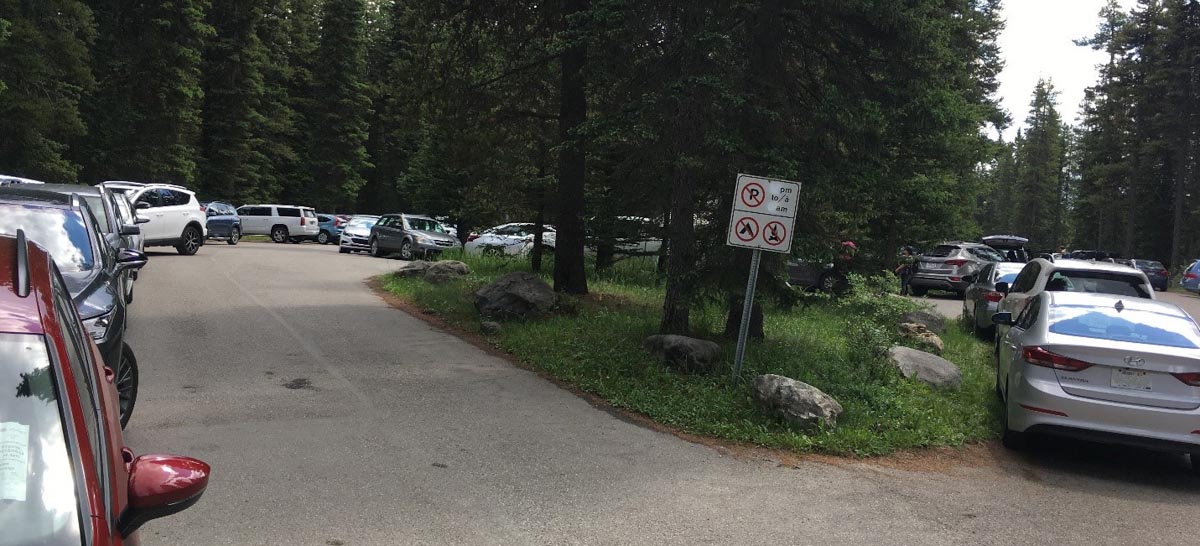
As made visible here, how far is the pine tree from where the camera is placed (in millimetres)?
55875

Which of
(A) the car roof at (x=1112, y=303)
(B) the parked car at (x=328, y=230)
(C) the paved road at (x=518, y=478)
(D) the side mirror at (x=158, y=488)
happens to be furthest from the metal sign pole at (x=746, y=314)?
(B) the parked car at (x=328, y=230)

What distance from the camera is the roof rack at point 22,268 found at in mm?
2623

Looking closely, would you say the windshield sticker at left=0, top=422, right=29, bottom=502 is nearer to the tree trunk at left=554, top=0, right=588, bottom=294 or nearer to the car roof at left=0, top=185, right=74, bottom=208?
the car roof at left=0, top=185, right=74, bottom=208

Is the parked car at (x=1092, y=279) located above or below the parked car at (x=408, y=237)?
above

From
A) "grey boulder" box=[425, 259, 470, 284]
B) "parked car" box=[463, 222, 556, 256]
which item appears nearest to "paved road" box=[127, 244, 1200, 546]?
"grey boulder" box=[425, 259, 470, 284]

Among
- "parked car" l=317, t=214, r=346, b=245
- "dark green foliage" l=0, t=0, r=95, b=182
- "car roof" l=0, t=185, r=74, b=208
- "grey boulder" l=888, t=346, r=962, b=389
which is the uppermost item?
"dark green foliage" l=0, t=0, r=95, b=182

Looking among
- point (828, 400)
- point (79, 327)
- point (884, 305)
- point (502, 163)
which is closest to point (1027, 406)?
point (828, 400)

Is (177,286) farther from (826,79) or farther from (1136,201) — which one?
(1136,201)

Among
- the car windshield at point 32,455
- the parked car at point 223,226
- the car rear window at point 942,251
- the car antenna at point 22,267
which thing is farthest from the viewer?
the parked car at point 223,226

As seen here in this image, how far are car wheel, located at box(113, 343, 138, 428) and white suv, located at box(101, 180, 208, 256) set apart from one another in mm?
17347

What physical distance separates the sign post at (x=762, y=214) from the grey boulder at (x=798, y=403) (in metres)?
0.92

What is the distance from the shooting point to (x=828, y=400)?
859cm

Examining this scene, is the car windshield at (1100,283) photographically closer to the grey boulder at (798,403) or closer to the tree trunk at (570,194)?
the grey boulder at (798,403)

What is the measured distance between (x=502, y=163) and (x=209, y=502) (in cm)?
1385
